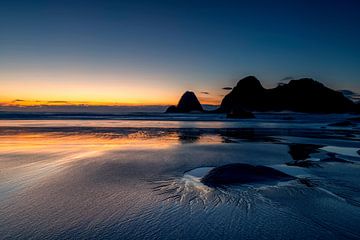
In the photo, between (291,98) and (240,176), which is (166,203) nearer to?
(240,176)

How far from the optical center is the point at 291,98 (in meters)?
124

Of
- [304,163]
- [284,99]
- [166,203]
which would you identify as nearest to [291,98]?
[284,99]

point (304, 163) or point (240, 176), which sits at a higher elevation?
point (240, 176)

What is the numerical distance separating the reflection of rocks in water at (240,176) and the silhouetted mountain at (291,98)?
105193 mm

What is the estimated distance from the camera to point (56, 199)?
440cm

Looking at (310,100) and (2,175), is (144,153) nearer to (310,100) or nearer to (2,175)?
(2,175)

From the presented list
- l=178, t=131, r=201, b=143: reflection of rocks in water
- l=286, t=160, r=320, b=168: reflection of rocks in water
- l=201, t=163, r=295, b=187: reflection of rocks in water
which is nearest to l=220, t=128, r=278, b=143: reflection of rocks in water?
l=178, t=131, r=201, b=143: reflection of rocks in water

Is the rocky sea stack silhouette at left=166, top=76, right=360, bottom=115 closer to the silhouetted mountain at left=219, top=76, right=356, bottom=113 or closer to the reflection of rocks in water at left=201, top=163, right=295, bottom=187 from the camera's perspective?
the silhouetted mountain at left=219, top=76, right=356, bottom=113

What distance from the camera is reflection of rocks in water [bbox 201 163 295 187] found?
550 centimetres

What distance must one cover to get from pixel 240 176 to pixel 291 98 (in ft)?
424

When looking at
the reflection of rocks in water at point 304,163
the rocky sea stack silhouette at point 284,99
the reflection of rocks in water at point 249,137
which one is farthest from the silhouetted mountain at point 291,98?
the reflection of rocks in water at point 304,163

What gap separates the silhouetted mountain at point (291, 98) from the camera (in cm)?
11644

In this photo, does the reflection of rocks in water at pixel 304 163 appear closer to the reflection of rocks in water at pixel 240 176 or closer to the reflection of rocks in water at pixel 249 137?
A: the reflection of rocks in water at pixel 240 176

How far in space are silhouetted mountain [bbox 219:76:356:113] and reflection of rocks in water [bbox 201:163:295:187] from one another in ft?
345
